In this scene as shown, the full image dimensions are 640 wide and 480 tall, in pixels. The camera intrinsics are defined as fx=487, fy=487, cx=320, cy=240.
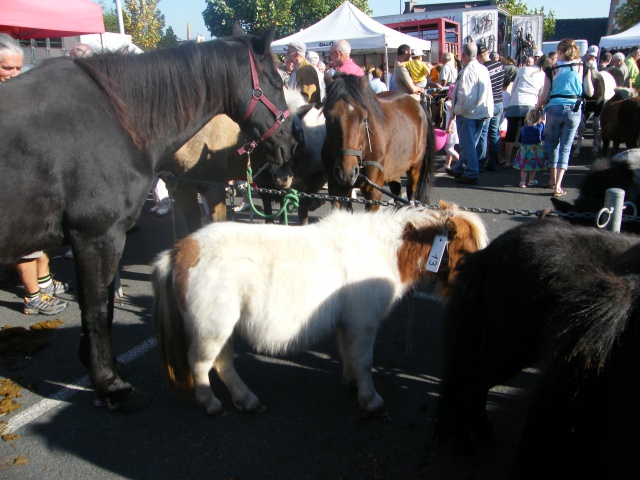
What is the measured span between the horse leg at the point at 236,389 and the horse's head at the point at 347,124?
2.28 m

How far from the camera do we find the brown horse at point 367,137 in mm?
4617

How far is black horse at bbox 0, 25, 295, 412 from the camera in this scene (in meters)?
2.46

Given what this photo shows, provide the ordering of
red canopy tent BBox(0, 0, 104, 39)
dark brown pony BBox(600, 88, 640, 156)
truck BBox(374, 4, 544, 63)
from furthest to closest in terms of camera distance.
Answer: truck BBox(374, 4, 544, 63), dark brown pony BBox(600, 88, 640, 156), red canopy tent BBox(0, 0, 104, 39)

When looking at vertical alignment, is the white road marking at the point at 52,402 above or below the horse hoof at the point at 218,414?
below

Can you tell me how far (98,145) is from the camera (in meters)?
2.60

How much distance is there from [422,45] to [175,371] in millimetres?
15959

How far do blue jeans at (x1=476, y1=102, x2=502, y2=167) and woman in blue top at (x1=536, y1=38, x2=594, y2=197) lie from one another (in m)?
1.49

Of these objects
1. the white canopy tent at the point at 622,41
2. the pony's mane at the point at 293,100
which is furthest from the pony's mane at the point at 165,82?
the white canopy tent at the point at 622,41

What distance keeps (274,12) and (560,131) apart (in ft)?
137

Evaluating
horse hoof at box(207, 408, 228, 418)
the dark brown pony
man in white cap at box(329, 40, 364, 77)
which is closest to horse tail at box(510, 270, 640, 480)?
horse hoof at box(207, 408, 228, 418)

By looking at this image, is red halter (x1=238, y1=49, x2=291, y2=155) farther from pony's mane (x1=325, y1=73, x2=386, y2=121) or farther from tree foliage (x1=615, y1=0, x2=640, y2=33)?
tree foliage (x1=615, y1=0, x2=640, y2=33)

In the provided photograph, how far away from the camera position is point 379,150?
502cm

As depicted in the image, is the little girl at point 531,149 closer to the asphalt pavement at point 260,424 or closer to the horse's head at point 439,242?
the asphalt pavement at point 260,424

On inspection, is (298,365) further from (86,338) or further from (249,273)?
(86,338)
